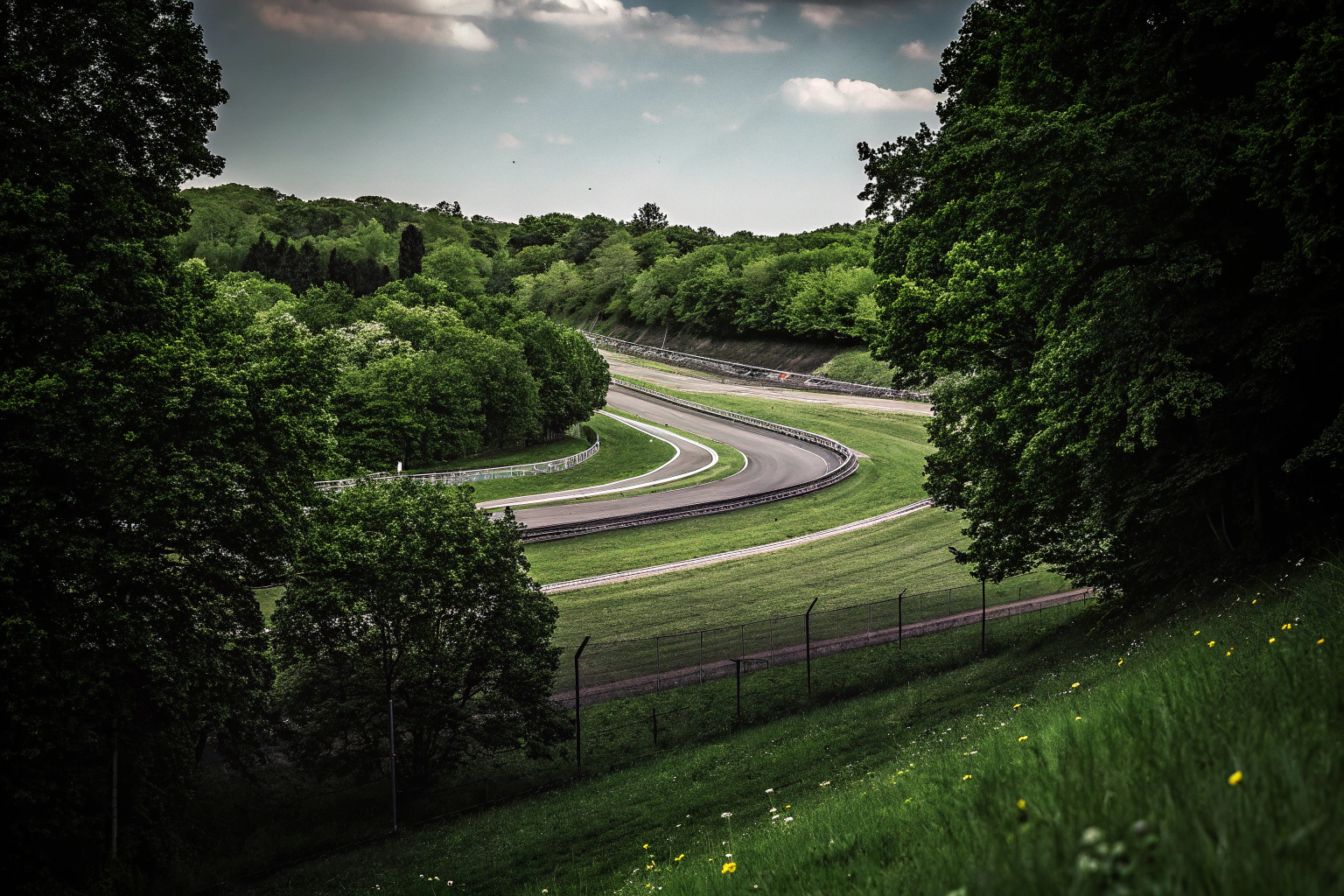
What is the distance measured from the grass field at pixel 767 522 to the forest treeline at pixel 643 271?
67.4 feet

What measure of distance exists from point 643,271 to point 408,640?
470ft

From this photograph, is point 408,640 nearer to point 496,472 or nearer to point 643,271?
point 496,472

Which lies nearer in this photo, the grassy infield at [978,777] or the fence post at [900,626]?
the grassy infield at [978,777]

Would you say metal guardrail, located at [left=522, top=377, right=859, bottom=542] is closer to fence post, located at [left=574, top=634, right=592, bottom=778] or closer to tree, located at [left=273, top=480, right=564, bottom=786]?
fence post, located at [left=574, top=634, right=592, bottom=778]

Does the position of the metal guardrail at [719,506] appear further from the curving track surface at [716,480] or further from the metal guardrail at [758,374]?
the metal guardrail at [758,374]

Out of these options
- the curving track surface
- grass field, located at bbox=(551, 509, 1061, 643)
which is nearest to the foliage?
grass field, located at bbox=(551, 509, 1061, 643)

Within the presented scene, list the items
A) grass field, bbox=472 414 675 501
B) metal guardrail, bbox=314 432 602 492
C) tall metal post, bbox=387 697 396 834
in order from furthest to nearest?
grass field, bbox=472 414 675 501 → metal guardrail, bbox=314 432 602 492 → tall metal post, bbox=387 697 396 834

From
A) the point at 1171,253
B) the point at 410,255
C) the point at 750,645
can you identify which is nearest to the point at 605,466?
the point at 750,645

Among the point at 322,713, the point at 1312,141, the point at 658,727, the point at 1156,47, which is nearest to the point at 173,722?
the point at 322,713

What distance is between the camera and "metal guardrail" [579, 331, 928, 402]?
9420cm

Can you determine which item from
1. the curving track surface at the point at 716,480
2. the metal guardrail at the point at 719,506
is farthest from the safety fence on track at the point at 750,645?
the curving track surface at the point at 716,480

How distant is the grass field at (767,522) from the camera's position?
146 feet

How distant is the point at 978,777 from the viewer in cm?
636

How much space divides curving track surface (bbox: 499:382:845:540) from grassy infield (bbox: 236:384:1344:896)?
21055mm
